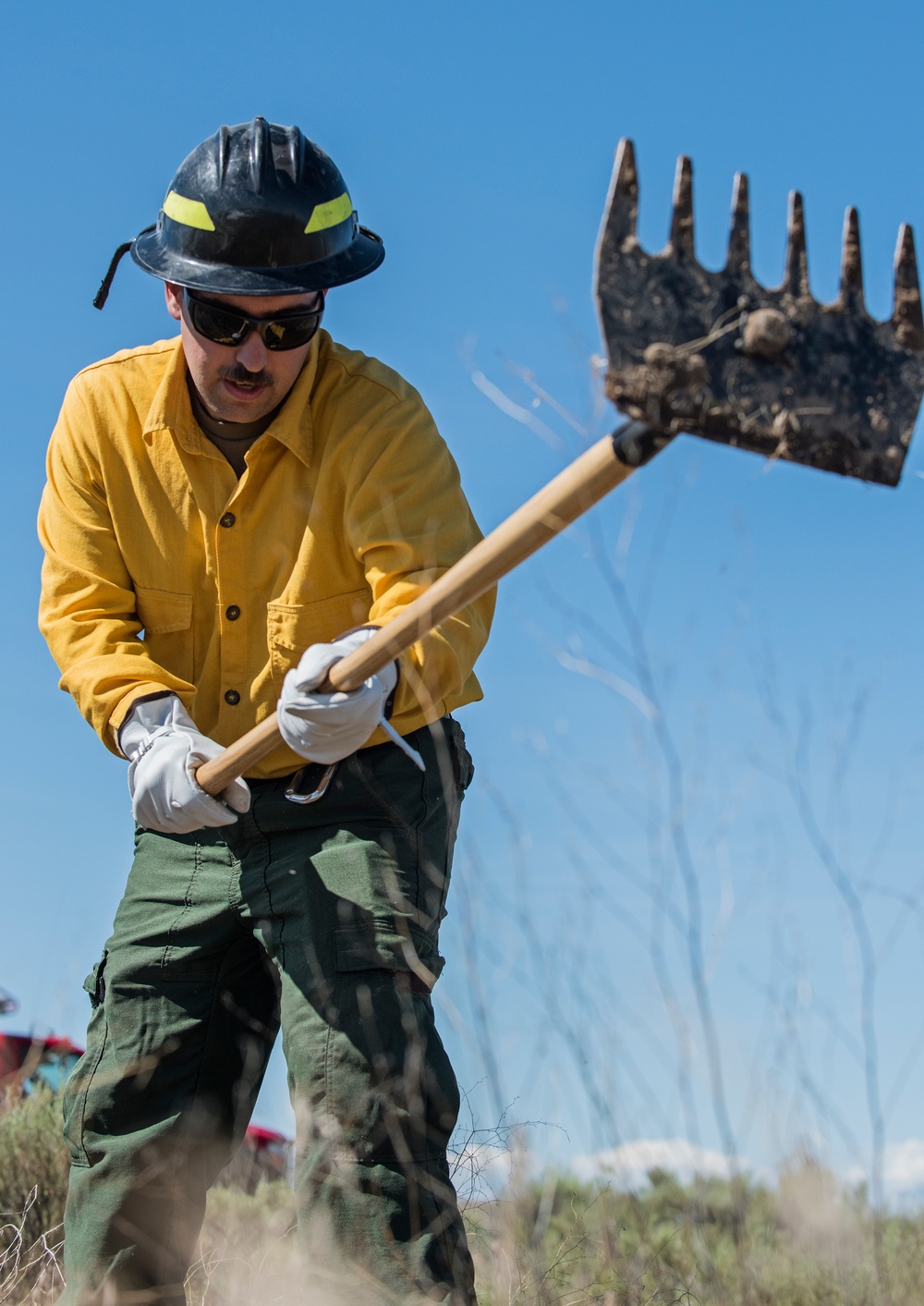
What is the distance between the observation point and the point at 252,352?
3.17 metres

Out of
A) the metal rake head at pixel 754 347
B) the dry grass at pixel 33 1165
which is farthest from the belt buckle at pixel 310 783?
the dry grass at pixel 33 1165

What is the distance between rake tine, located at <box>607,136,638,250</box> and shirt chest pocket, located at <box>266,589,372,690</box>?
122 cm

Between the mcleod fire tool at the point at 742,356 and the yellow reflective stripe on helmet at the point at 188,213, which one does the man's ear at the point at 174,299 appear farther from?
the mcleod fire tool at the point at 742,356

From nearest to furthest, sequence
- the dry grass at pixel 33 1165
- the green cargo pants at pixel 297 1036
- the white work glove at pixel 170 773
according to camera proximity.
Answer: the green cargo pants at pixel 297 1036 → the white work glove at pixel 170 773 → the dry grass at pixel 33 1165

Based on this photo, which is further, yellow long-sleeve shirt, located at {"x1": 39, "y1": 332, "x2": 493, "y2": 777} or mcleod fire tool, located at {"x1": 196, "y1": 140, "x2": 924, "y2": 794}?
yellow long-sleeve shirt, located at {"x1": 39, "y1": 332, "x2": 493, "y2": 777}

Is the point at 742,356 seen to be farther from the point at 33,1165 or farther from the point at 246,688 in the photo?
the point at 33,1165

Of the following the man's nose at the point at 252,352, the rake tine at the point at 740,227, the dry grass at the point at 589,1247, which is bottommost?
the dry grass at the point at 589,1247

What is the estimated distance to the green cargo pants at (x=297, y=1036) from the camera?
8.91 ft

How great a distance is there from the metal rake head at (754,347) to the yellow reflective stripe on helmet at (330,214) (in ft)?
3.97

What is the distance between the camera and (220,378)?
323 cm

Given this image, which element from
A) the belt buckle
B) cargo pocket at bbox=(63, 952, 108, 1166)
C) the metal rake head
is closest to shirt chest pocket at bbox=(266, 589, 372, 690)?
the belt buckle

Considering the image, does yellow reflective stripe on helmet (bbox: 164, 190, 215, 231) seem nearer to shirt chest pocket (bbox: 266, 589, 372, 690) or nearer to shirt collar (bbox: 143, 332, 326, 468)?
shirt collar (bbox: 143, 332, 326, 468)

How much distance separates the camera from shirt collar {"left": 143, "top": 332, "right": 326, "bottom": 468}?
10.5ft

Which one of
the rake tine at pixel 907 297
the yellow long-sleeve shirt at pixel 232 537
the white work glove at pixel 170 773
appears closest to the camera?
the rake tine at pixel 907 297
